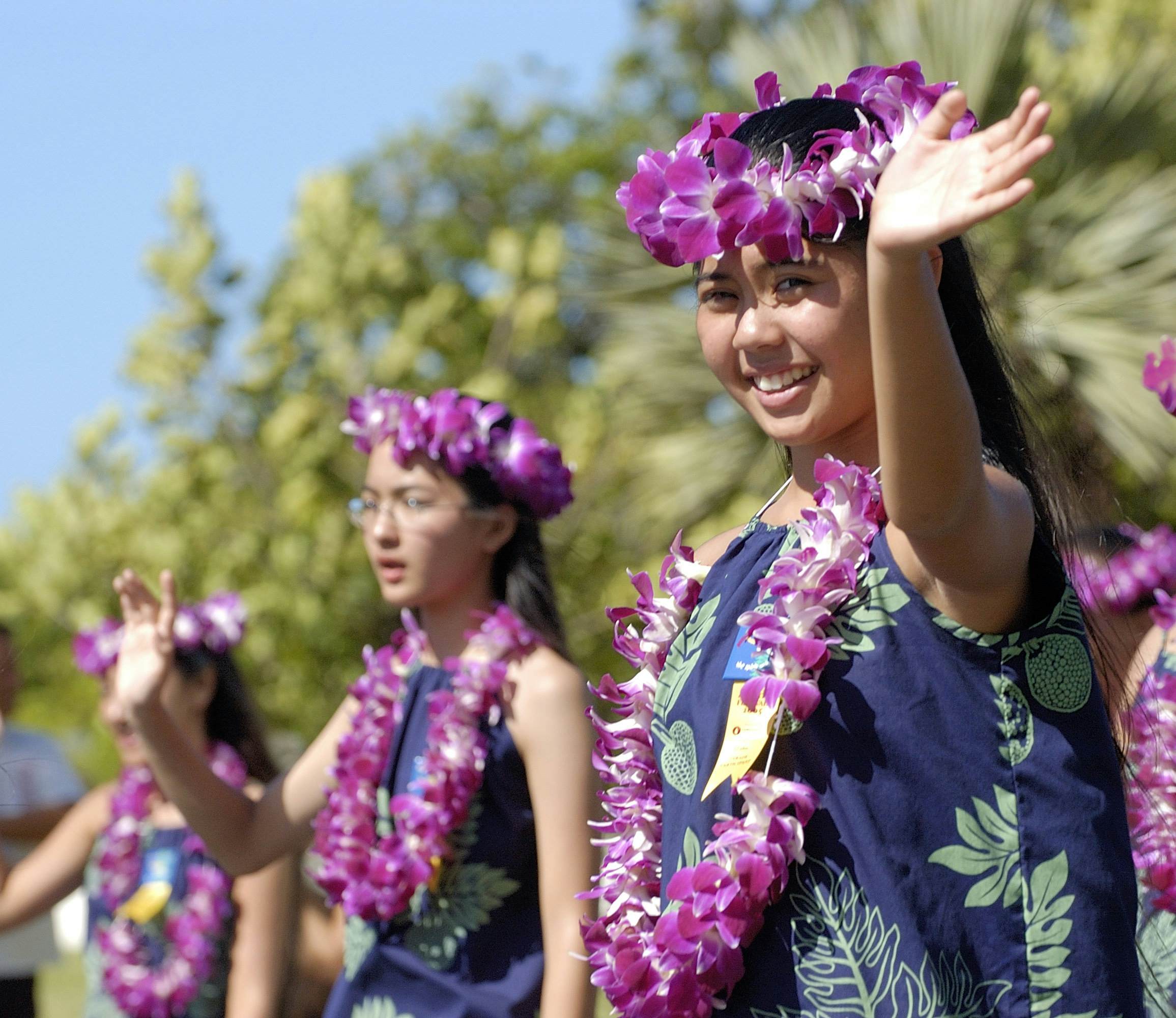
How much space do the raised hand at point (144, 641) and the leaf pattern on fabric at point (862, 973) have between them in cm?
181

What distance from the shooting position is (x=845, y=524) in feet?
6.09

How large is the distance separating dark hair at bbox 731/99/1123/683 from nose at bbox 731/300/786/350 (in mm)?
185

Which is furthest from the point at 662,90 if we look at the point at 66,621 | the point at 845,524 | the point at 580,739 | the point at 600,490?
the point at 845,524

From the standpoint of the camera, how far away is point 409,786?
3287 mm

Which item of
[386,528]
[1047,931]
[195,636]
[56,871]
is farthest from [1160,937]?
[56,871]

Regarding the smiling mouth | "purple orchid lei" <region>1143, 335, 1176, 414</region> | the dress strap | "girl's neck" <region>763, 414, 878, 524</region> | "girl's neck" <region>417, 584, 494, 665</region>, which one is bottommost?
"girl's neck" <region>417, 584, 494, 665</region>

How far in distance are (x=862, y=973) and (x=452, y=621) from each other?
1.89 metres

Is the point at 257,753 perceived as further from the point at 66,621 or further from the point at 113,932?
the point at 66,621

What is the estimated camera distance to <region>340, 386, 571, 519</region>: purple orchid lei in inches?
142

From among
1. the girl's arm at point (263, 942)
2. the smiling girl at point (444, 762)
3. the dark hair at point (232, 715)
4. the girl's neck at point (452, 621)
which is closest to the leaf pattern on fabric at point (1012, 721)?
the smiling girl at point (444, 762)

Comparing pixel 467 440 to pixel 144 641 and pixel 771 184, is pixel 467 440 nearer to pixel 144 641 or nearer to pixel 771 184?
pixel 144 641

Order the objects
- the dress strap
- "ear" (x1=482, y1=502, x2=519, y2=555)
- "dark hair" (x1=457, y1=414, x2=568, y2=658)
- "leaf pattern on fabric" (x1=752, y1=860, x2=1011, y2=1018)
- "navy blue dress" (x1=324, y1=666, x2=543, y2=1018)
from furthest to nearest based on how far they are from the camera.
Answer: "ear" (x1=482, y1=502, x2=519, y2=555)
"dark hair" (x1=457, y1=414, x2=568, y2=658)
"navy blue dress" (x1=324, y1=666, x2=543, y2=1018)
the dress strap
"leaf pattern on fabric" (x1=752, y1=860, x2=1011, y2=1018)

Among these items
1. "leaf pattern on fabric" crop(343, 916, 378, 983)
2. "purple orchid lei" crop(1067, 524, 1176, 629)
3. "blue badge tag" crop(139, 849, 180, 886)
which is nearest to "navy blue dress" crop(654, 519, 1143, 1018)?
"leaf pattern on fabric" crop(343, 916, 378, 983)

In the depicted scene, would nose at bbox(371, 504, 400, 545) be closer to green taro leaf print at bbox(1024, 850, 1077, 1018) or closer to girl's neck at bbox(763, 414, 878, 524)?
girl's neck at bbox(763, 414, 878, 524)
